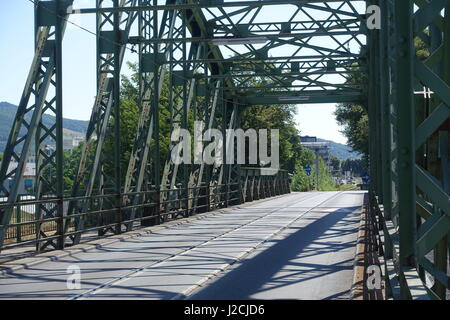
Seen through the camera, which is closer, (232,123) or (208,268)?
(208,268)

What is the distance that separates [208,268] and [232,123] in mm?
28453

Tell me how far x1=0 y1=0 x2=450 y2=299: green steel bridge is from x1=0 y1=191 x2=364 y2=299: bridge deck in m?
1.27

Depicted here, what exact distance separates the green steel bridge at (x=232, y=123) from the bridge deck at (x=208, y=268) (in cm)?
127

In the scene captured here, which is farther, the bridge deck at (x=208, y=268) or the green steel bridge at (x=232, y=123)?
the bridge deck at (x=208, y=268)

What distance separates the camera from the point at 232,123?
40750mm

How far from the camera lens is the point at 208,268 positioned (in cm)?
1261

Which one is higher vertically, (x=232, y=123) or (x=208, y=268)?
(x=232, y=123)

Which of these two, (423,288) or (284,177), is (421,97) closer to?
(423,288)

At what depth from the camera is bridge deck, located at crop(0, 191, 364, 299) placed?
33.0 feet

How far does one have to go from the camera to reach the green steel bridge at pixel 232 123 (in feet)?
14.8

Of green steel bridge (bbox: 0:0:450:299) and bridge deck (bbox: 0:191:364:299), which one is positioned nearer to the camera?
green steel bridge (bbox: 0:0:450:299)

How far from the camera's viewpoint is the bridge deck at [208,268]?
33.0 feet
